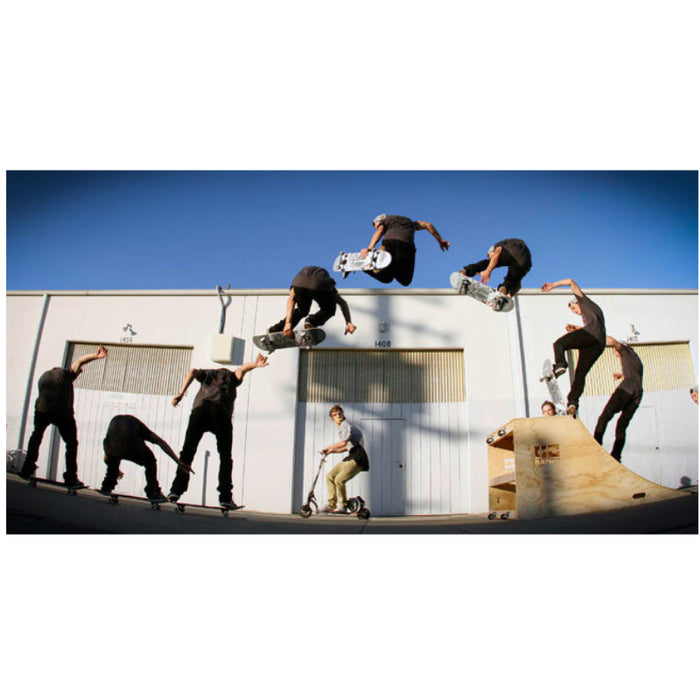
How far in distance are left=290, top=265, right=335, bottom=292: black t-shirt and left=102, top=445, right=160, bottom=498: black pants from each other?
165 centimetres

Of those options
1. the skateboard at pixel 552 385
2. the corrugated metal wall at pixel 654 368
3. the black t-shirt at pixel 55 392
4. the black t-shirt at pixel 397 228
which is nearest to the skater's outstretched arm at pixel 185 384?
the black t-shirt at pixel 55 392

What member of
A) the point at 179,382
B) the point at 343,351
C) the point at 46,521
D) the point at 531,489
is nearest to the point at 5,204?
the point at 179,382

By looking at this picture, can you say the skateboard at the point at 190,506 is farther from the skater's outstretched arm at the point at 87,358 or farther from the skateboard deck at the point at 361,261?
the skateboard deck at the point at 361,261

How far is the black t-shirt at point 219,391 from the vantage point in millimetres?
3545

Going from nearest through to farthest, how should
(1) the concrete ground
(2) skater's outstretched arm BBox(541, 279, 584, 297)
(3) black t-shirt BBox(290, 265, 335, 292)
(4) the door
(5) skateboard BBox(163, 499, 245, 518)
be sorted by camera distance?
(1) the concrete ground → (5) skateboard BBox(163, 499, 245, 518) → (4) the door → (3) black t-shirt BBox(290, 265, 335, 292) → (2) skater's outstretched arm BBox(541, 279, 584, 297)

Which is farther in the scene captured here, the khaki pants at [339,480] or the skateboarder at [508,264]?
the skateboarder at [508,264]

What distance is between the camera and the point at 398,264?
363 cm

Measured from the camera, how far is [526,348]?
3646 millimetres

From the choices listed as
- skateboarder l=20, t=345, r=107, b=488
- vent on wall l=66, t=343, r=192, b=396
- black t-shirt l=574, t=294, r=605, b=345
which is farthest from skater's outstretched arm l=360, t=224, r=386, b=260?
skateboarder l=20, t=345, r=107, b=488

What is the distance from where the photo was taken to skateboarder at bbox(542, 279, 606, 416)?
3.62m

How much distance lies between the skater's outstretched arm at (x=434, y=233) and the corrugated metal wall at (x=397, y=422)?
0.83 meters

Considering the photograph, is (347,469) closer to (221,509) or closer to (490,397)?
(221,509)

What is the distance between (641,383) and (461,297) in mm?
1457

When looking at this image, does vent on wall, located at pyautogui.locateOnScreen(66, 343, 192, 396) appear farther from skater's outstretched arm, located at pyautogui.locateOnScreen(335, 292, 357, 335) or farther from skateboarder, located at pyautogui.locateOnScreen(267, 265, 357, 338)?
skater's outstretched arm, located at pyautogui.locateOnScreen(335, 292, 357, 335)
